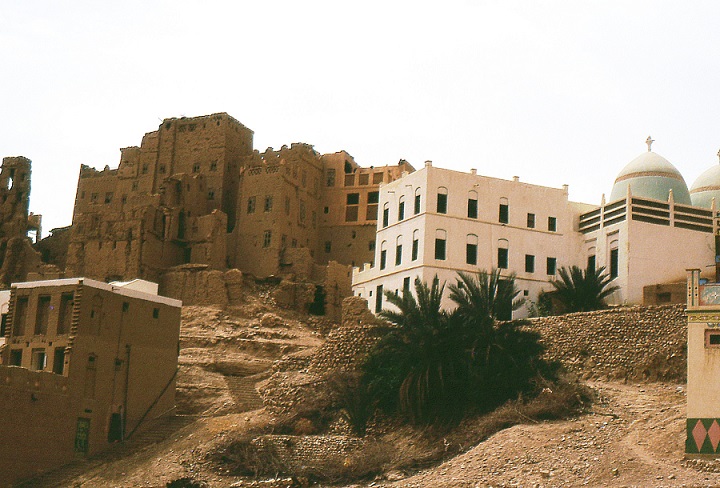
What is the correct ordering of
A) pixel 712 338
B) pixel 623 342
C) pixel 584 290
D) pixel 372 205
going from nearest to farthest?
pixel 712 338
pixel 623 342
pixel 584 290
pixel 372 205

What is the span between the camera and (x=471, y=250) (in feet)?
152

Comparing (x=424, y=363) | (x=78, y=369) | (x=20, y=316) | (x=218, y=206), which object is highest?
(x=218, y=206)

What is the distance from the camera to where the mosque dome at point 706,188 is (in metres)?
47.2

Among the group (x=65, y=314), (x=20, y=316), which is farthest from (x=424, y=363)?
(x=20, y=316)

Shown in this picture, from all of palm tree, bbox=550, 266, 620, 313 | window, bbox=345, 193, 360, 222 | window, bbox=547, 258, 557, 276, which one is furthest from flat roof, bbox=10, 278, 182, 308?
window, bbox=345, 193, 360, 222

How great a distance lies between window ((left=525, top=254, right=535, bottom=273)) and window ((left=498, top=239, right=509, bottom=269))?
0.83 metres

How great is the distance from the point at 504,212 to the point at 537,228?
4.78 feet

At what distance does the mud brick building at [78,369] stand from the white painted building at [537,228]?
1014cm

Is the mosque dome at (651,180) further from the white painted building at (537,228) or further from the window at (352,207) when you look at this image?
the window at (352,207)

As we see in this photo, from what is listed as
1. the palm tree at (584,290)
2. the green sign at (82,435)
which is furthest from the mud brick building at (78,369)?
the palm tree at (584,290)

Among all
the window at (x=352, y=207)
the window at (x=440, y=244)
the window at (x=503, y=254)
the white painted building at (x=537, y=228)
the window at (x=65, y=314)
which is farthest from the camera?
the window at (x=352, y=207)

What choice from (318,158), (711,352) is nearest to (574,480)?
(711,352)

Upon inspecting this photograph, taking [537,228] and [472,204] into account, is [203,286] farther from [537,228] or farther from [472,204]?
[537,228]

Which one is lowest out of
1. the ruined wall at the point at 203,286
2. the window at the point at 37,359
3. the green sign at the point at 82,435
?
the green sign at the point at 82,435
